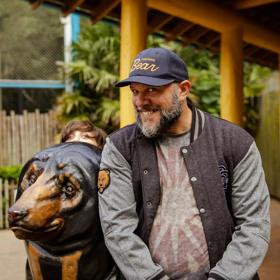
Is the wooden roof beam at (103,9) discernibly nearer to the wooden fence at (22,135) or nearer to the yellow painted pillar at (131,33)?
the yellow painted pillar at (131,33)

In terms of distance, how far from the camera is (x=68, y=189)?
A: 195 cm

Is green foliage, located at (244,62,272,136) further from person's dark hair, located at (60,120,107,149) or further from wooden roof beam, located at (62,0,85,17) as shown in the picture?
person's dark hair, located at (60,120,107,149)

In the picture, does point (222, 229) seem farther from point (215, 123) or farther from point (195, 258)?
point (215, 123)

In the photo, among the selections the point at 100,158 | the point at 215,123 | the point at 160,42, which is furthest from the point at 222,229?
the point at 160,42

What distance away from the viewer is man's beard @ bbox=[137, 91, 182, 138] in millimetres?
1857

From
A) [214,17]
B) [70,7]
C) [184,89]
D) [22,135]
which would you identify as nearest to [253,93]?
[22,135]

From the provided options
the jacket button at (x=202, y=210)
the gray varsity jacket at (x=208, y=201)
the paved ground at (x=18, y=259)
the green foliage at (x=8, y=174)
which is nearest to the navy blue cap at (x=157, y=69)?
the gray varsity jacket at (x=208, y=201)

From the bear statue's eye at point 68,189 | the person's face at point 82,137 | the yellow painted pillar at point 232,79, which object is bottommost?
the bear statue's eye at point 68,189

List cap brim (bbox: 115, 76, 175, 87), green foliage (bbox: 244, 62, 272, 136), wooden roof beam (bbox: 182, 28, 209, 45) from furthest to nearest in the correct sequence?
green foliage (bbox: 244, 62, 272, 136) < wooden roof beam (bbox: 182, 28, 209, 45) < cap brim (bbox: 115, 76, 175, 87)

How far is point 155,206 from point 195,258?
0.24 meters

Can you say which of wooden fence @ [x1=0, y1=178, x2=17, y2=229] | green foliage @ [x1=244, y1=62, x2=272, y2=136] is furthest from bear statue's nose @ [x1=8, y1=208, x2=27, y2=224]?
green foliage @ [x1=244, y1=62, x2=272, y2=136]

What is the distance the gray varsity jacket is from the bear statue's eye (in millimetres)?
123

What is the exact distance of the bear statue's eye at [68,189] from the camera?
6.37 ft

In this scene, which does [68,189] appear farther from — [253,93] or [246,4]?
[253,93]
